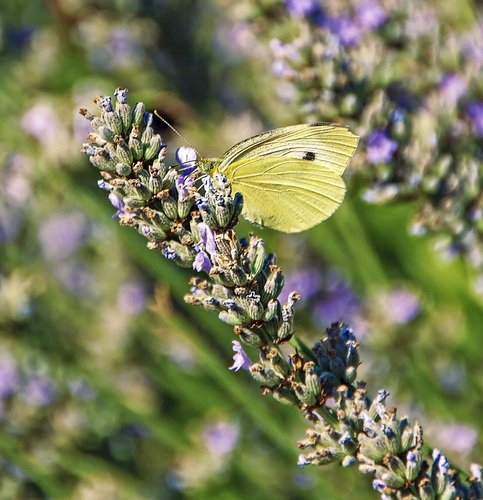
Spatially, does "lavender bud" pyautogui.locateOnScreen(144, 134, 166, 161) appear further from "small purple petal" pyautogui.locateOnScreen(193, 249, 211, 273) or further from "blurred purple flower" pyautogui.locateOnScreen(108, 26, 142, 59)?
"blurred purple flower" pyautogui.locateOnScreen(108, 26, 142, 59)

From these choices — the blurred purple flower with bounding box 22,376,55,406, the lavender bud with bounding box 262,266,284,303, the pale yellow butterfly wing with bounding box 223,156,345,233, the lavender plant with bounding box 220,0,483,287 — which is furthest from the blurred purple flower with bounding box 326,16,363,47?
the blurred purple flower with bounding box 22,376,55,406

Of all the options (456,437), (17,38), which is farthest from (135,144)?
(17,38)

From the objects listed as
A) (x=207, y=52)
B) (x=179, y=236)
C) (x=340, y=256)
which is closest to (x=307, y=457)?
(x=179, y=236)

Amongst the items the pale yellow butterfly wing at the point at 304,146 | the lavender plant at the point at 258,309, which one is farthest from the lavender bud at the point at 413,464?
the pale yellow butterfly wing at the point at 304,146

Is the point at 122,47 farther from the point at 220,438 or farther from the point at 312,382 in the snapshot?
the point at 312,382

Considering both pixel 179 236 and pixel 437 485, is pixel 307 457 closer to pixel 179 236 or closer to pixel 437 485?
pixel 437 485

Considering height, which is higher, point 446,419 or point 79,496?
point 446,419
